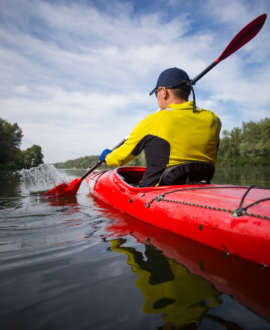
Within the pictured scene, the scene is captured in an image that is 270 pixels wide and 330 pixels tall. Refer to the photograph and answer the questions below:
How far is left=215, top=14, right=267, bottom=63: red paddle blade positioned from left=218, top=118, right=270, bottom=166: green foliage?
1297 inches

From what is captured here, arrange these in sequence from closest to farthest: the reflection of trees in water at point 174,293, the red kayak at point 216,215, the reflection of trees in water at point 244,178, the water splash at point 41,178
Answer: the reflection of trees in water at point 174,293 → the red kayak at point 216,215 → the water splash at point 41,178 → the reflection of trees in water at point 244,178

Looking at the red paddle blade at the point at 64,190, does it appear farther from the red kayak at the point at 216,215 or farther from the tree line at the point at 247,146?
the tree line at the point at 247,146

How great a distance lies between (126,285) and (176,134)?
62.7 inches

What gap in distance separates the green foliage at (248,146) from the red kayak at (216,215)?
3470cm

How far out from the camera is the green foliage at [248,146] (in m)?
33.2

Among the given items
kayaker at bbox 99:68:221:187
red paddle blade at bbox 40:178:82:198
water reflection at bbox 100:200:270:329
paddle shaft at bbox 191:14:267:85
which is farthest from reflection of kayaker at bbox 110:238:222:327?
red paddle blade at bbox 40:178:82:198

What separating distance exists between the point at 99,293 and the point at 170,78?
8.03 feet

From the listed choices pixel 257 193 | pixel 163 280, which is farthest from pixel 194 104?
pixel 163 280

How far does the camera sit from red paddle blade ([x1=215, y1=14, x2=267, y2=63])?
11.2ft

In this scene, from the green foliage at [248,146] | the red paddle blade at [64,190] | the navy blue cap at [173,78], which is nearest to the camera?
the navy blue cap at [173,78]

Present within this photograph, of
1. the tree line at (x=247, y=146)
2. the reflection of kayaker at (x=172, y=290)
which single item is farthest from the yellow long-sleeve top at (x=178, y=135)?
the tree line at (x=247, y=146)

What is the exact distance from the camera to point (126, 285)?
131cm

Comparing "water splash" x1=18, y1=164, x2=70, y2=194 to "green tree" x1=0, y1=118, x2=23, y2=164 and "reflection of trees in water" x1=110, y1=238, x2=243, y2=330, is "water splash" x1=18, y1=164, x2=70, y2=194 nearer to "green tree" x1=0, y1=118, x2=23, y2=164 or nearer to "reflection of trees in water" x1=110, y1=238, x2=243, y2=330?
"reflection of trees in water" x1=110, y1=238, x2=243, y2=330

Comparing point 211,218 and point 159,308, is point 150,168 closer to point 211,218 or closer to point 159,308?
point 211,218
